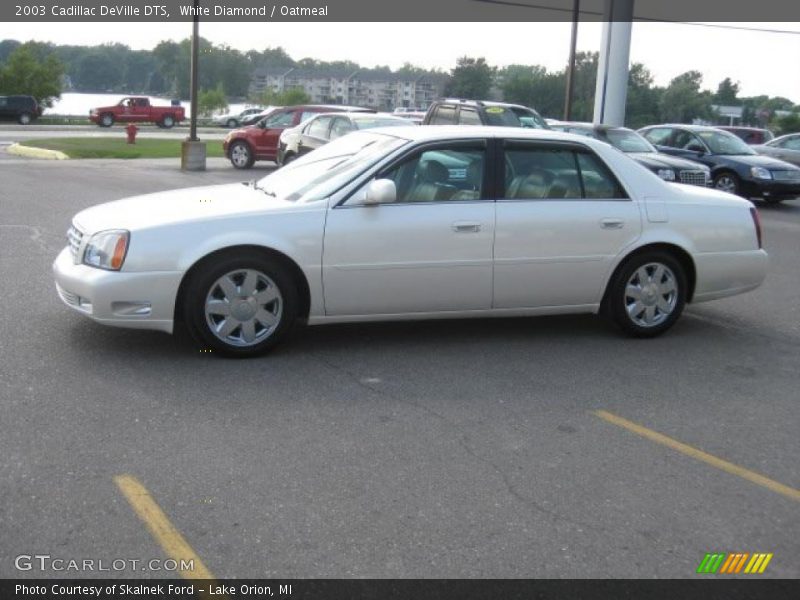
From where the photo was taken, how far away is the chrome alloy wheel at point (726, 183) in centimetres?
1891

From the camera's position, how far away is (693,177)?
56.2 ft

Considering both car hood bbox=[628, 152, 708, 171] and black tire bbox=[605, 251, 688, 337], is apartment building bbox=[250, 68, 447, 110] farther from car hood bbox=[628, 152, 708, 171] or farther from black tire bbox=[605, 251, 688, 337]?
black tire bbox=[605, 251, 688, 337]

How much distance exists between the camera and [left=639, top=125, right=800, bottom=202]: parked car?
60.8 ft

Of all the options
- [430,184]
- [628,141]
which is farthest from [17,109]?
[430,184]

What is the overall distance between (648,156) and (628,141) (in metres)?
1.09

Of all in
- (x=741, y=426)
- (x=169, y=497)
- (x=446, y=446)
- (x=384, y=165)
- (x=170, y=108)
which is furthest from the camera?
(x=170, y=108)

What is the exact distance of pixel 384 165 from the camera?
660 centimetres

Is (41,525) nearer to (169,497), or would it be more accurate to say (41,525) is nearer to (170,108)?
(169,497)

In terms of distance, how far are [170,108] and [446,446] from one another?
53351 millimetres

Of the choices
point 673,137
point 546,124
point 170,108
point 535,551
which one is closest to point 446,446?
point 535,551

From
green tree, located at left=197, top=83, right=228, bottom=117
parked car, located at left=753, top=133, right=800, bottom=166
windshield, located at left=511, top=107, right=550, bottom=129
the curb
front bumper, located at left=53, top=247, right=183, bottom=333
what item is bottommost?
the curb

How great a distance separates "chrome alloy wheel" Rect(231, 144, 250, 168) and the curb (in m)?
5.08

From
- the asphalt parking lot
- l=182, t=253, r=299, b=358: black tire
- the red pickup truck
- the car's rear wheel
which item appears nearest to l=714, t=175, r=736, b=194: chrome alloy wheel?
the car's rear wheel
